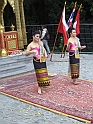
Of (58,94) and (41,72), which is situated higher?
(41,72)

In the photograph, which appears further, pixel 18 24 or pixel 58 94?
pixel 18 24

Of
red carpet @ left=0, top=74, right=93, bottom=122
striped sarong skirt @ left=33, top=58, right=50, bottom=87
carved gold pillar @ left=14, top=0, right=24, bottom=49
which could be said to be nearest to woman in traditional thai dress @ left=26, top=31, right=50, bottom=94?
striped sarong skirt @ left=33, top=58, right=50, bottom=87

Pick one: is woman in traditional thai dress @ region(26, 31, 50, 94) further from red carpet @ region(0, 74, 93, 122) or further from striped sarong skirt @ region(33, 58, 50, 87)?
red carpet @ region(0, 74, 93, 122)

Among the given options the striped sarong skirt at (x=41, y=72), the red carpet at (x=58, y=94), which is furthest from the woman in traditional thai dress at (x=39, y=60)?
the red carpet at (x=58, y=94)

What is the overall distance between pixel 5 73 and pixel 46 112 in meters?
3.43

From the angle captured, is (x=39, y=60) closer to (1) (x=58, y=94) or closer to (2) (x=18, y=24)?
(1) (x=58, y=94)

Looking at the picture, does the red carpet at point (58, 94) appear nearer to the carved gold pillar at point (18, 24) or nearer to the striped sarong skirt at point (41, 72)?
the striped sarong skirt at point (41, 72)

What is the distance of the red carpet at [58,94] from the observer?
5.66m

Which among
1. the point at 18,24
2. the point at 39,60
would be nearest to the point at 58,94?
the point at 39,60

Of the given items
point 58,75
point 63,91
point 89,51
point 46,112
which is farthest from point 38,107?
point 89,51

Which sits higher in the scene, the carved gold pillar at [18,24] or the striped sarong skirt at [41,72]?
the carved gold pillar at [18,24]

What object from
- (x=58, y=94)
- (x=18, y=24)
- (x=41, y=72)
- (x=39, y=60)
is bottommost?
(x=58, y=94)

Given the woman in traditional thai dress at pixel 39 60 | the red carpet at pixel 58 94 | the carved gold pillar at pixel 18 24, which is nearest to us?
the red carpet at pixel 58 94

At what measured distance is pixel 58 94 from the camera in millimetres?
6750
